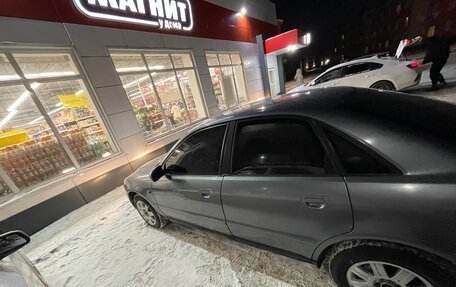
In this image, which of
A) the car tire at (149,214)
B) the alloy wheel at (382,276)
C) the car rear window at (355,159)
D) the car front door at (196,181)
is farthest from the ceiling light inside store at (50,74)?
the alloy wheel at (382,276)

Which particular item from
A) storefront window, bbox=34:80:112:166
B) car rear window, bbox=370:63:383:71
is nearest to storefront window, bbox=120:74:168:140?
storefront window, bbox=34:80:112:166

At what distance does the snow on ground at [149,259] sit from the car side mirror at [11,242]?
51.4 inches

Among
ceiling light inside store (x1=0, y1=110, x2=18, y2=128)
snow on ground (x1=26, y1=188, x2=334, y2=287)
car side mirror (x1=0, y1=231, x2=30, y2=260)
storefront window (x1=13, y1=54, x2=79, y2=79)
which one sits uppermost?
storefront window (x1=13, y1=54, x2=79, y2=79)

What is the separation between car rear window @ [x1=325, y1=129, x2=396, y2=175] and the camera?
114 cm

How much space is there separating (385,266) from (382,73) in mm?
6549

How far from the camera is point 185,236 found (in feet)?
8.98

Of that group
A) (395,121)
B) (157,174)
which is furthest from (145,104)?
(395,121)

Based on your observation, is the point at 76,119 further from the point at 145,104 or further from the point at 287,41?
the point at 287,41

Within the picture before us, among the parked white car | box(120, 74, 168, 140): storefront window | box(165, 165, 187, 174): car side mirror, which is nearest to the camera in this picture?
box(165, 165, 187, 174): car side mirror

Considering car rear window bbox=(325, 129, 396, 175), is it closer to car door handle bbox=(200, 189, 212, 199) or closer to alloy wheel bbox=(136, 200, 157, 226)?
car door handle bbox=(200, 189, 212, 199)

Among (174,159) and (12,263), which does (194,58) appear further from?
(12,263)

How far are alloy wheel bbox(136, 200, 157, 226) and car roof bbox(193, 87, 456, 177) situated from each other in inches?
91.8

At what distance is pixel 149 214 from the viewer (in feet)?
9.81

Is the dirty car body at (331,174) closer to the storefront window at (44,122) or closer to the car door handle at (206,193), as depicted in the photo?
the car door handle at (206,193)
